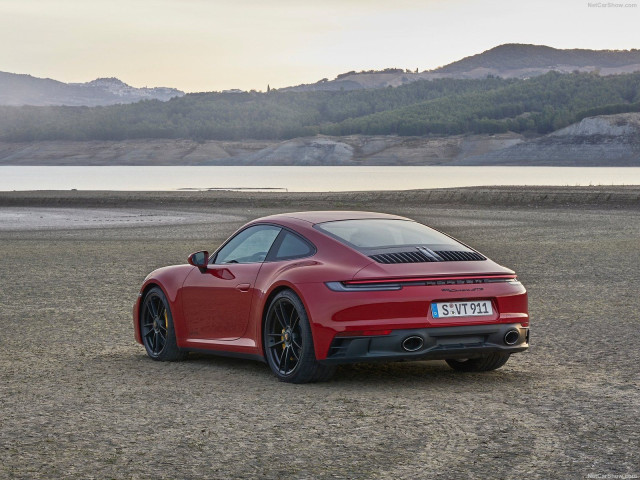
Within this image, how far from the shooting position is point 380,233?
27.4 ft

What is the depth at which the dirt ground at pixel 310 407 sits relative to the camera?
5602 millimetres

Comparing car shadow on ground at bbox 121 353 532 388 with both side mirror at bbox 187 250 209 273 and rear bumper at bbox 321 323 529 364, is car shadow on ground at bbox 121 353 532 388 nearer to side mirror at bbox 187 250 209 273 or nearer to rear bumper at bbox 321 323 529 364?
rear bumper at bbox 321 323 529 364

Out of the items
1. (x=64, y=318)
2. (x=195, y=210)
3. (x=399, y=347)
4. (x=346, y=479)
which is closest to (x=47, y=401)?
(x=399, y=347)

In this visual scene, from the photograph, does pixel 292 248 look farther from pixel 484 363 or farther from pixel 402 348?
pixel 484 363

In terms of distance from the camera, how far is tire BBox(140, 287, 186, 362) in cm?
942

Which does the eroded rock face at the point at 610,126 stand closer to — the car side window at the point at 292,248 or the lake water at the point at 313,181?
the lake water at the point at 313,181

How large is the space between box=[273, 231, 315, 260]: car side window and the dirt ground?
3.13ft

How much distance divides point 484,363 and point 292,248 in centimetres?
177

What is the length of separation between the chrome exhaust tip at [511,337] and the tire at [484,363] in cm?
40

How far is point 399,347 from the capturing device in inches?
295

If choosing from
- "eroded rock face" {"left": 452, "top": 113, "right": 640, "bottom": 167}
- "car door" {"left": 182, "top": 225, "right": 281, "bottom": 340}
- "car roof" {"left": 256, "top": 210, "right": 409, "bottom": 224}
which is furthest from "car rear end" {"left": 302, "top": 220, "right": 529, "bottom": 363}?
"eroded rock face" {"left": 452, "top": 113, "right": 640, "bottom": 167}

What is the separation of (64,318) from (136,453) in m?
6.65

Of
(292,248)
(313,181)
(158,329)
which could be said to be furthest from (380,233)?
(313,181)

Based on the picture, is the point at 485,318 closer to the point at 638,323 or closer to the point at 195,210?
the point at 638,323
